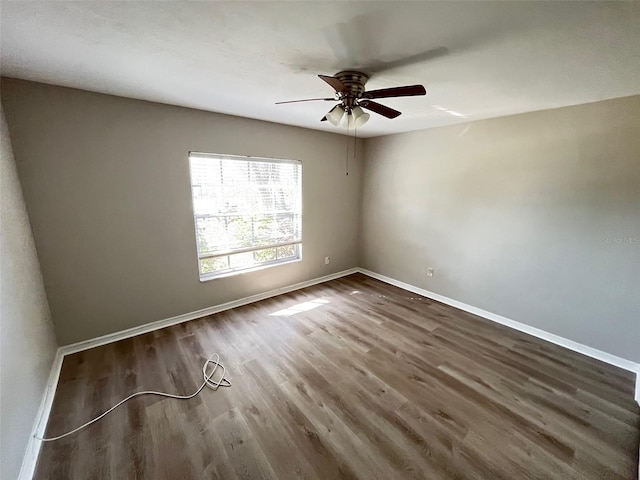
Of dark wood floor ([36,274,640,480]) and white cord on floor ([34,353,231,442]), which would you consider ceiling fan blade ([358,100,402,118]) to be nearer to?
dark wood floor ([36,274,640,480])

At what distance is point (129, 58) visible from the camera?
1609 mm

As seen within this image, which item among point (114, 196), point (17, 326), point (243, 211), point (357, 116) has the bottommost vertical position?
point (17, 326)

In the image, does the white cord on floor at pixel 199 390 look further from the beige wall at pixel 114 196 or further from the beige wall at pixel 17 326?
the beige wall at pixel 114 196

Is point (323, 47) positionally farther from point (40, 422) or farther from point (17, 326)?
point (40, 422)

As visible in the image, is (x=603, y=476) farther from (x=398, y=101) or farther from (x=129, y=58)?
(x=129, y=58)

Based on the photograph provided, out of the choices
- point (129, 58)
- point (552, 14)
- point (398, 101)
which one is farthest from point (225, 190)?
point (552, 14)

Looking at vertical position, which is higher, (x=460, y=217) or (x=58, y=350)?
(x=460, y=217)

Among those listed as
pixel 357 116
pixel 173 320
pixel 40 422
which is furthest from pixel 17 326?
pixel 357 116

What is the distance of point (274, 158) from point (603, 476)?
3805mm

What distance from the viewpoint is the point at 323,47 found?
57.3 inches

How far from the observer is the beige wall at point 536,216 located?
2.26 metres

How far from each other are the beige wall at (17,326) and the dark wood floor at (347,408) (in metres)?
0.25

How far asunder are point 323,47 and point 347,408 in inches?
93.6

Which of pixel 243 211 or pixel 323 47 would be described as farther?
pixel 243 211
